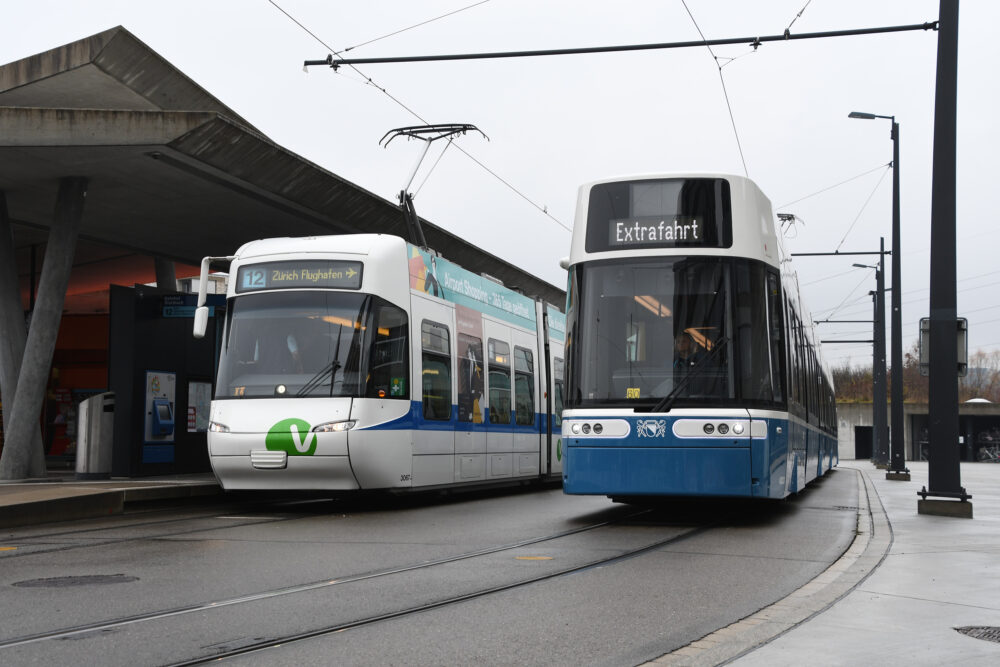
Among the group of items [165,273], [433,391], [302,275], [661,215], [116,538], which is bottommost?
[116,538]

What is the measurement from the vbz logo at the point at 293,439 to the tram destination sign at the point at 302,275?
5.78ft

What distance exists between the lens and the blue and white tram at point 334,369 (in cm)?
1341

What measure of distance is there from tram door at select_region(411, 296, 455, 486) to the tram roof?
13.9 ft

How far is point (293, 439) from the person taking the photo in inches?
524

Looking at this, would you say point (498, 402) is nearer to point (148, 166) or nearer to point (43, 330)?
point (148, 166)

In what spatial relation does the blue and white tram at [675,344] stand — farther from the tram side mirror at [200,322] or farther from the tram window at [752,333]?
the tram side mirror at [200,322]

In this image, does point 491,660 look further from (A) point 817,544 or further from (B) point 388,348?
(B) point 388,348

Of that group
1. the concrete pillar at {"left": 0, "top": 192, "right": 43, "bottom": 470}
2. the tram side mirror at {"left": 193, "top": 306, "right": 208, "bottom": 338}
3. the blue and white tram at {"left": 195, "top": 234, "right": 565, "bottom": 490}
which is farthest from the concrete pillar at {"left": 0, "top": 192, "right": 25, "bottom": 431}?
the tram side mirror at {"left": 193, "top": 306, "right": 208, "bottom": 338}

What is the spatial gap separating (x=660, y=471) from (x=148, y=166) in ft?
35.0

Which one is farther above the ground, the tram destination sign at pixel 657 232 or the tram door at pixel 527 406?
the tram destination sign at pixel 657 232

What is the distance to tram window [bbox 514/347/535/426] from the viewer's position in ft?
62.4

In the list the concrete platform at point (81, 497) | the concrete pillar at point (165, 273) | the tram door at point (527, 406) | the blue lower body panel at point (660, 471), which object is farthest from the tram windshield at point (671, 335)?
the concrete pillar at point (165, 273)

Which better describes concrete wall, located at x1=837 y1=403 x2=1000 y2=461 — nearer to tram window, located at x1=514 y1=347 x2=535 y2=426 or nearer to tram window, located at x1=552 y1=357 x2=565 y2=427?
tram window, located at x1=552 y1=357 x2=565 y2=427

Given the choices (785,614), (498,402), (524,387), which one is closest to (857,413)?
(524,387)
